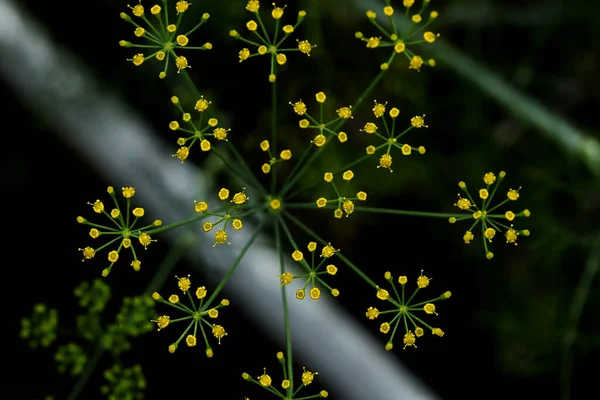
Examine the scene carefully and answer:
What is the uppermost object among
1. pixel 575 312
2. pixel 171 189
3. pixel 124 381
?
pixel 575 312

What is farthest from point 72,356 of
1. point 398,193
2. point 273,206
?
point 398,193

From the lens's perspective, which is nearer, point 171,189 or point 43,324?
point 43,324

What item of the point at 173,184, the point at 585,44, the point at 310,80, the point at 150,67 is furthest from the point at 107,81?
the point at 585,44

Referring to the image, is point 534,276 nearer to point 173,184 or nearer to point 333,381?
point 333,381

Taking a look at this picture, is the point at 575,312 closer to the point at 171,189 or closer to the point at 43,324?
the point at 171,189

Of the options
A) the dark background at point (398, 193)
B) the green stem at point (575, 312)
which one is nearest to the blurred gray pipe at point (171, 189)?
the dark background at point (398, 193)

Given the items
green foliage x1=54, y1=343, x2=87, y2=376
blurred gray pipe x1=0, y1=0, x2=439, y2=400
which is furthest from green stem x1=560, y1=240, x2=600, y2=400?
green foliage x1=54, y1=343, x2=87, y2=376

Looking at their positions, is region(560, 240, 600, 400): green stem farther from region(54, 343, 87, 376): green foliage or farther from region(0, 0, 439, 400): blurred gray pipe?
region(54, 343, 87, 376): green foliage
